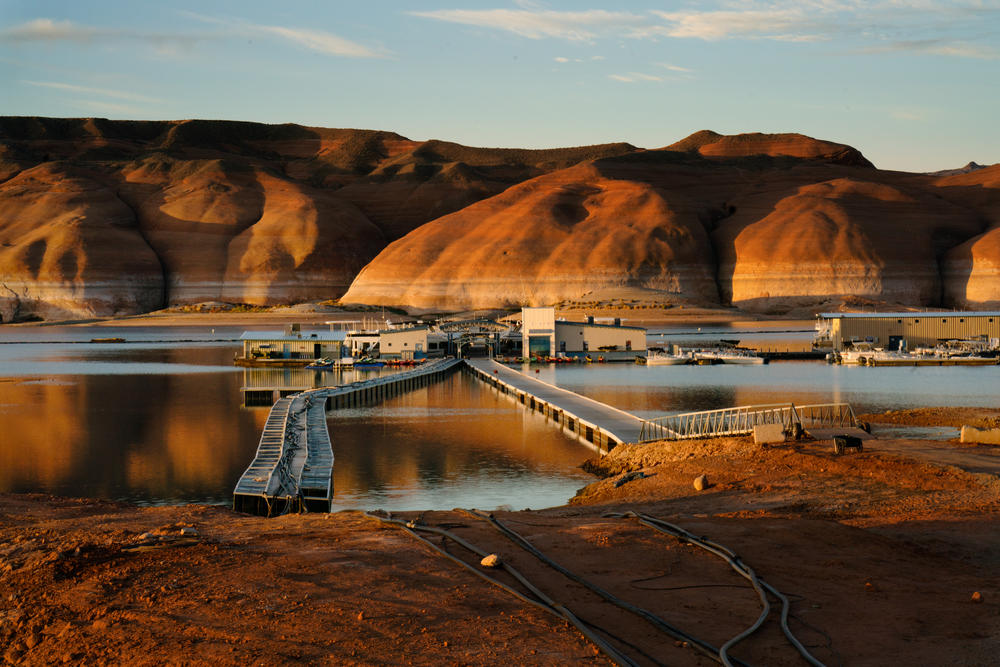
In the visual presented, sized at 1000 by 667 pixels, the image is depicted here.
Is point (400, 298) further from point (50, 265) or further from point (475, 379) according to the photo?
point (475, 379)

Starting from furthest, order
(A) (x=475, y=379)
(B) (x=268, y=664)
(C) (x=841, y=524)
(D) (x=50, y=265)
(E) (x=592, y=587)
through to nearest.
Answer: (D) (x=50, y=265)
(A) (x=475, y=379)
(C) (x=841, y=524)
(E) (x=592, y=587)
(B) (x=268, y=664)

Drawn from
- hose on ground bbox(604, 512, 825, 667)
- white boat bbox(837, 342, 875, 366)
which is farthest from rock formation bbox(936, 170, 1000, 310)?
hose on ground bbox(604, 512, 825, 667)

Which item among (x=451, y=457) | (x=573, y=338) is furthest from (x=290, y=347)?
(x=451, y=457)

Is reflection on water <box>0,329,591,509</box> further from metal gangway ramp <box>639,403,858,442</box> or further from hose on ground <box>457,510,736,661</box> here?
hose on ground <box>457,510,736,661</box>

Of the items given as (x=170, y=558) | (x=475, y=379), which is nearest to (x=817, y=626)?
(x=170, y=558)

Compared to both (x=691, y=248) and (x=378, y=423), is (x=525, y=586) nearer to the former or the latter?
(x=378, y=423)
